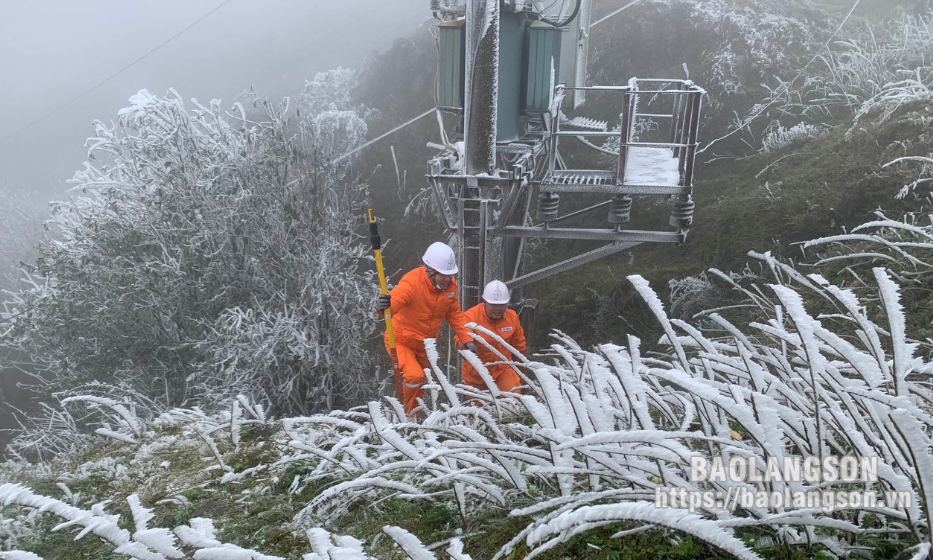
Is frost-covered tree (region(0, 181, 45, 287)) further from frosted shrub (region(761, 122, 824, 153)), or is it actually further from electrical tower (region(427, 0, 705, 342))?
frosted shrub (region(761, 122, 824, 153))

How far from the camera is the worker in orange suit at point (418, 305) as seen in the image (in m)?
4.45

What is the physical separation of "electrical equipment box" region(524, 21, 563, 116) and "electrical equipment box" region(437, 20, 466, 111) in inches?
29.9

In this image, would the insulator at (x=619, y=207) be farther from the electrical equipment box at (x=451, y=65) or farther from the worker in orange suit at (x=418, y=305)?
the worker in orange suit at (x=418, y=305)

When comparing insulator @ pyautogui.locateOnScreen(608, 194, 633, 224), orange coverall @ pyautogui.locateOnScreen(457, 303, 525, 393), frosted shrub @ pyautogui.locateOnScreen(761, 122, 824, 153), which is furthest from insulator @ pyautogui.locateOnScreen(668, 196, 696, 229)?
frosted shrub @ pyautogui.locateOnScreen(761, 122, 824, 153)

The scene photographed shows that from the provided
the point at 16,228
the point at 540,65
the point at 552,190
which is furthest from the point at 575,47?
the point at 16,228

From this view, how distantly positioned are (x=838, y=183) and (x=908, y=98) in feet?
3.58

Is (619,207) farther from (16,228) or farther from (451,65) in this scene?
(16,228)

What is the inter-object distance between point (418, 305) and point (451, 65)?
3063 millimetres

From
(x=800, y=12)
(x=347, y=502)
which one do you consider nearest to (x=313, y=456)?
(x=347, y=502)

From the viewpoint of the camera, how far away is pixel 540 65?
6359mm

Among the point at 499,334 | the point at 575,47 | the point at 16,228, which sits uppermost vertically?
the point at 575,47

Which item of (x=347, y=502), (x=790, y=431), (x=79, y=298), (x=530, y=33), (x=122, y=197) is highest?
(x=530, y=33)

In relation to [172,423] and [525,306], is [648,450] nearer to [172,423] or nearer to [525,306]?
[172,423]

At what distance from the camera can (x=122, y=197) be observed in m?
8.69
